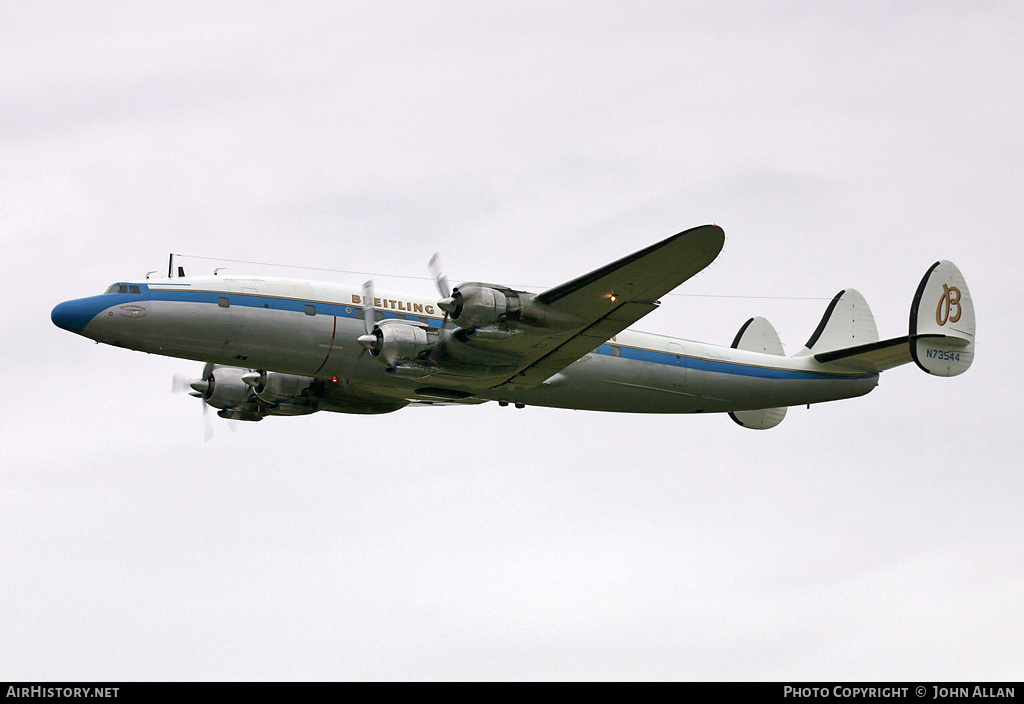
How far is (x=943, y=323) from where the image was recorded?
27609 millimetres

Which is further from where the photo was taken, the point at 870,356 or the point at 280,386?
the point at 870,356

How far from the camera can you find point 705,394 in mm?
26312

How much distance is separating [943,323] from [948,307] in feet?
1.71

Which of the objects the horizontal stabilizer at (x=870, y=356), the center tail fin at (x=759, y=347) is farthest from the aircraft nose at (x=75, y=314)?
the horizontal stabilizer at (x=870, y=356)

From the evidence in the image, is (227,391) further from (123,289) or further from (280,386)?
(123,289)

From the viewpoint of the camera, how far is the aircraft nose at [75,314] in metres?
20.8

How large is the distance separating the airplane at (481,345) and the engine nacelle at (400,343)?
3 cm

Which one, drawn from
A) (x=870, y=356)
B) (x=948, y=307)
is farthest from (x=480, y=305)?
(x=948, y=307)

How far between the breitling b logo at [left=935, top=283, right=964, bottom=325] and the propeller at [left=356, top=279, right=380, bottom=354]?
14012 millimetres
